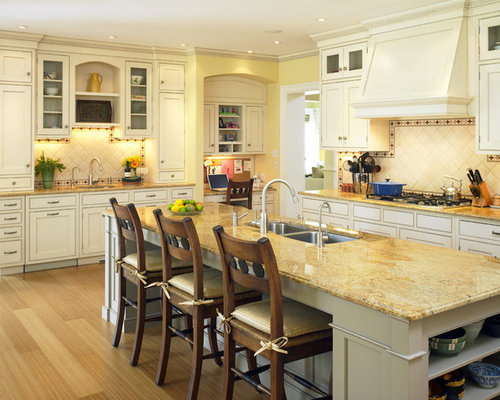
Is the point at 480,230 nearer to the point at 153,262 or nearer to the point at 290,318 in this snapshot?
the point at 290,318

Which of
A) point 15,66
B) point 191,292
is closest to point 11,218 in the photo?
point 15,66

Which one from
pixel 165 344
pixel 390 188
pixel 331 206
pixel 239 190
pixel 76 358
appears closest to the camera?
pixel 165 344

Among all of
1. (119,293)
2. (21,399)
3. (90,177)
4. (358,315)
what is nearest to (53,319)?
(119,293)

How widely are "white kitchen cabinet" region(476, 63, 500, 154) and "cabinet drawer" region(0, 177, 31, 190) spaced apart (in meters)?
4.91

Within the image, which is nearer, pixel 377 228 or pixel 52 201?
pixel 377 228

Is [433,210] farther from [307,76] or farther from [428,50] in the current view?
[307,76]

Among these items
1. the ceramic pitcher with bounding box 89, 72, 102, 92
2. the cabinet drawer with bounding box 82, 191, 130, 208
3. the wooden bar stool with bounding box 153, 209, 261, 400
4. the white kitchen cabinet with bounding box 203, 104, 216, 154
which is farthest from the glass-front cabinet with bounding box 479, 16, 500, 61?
the ceramic pitcher with bounding box 89, 72, 102, 92

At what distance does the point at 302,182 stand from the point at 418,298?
5954mm

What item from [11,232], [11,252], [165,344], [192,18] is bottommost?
[165,344]

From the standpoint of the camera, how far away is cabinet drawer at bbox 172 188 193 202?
23.5 feet

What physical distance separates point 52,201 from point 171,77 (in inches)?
90.2

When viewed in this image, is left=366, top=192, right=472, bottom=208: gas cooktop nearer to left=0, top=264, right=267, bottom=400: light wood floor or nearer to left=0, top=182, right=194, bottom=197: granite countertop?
left=0, top=264, right=267, bottom=400: light wood floor

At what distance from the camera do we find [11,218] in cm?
604

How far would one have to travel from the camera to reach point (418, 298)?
2.07 meters
